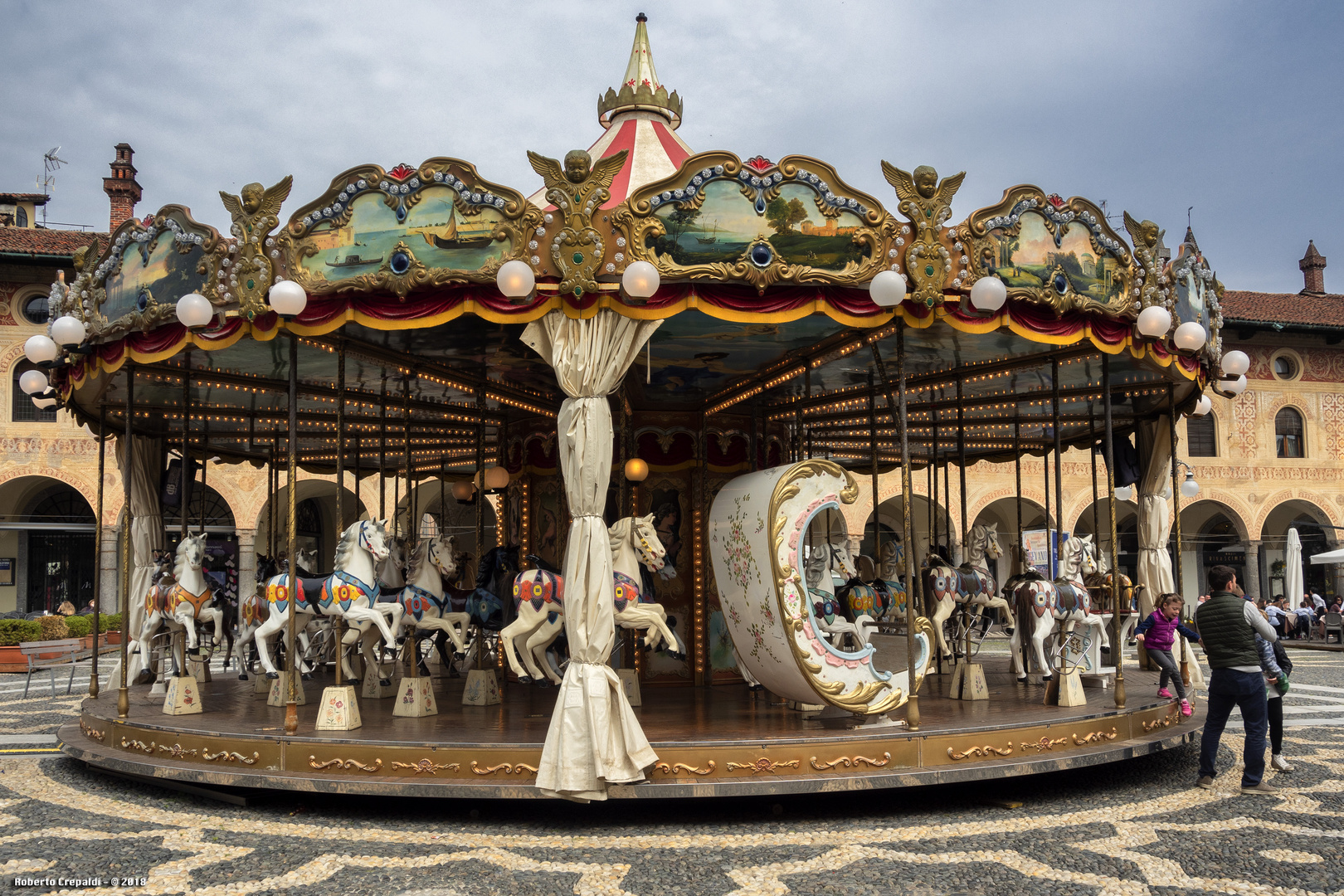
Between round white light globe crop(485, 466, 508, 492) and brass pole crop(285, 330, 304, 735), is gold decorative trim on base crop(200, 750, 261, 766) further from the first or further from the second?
round white light globe crop(485, 466, 508, 492)

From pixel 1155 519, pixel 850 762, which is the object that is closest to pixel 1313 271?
pixel 1155 519

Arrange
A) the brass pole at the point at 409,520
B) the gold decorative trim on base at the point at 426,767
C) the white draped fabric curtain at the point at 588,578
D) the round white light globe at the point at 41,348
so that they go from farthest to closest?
the brass pole at the point at 409,520 < the round white light globe at the point at 41,348 < the gold decorative trim on base at the point at 426,767 < the white draped fabric curtain at the point at 588,578

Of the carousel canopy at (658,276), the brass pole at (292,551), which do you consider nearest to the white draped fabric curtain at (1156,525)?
the carousel canopy at (658,276)

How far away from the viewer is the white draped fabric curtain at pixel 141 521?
1201cm

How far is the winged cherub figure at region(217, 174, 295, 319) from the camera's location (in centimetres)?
785

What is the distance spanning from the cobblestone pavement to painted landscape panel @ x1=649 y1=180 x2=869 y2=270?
3854mm

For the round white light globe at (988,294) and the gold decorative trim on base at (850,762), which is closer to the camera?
the gold decorative trim on base at (850,762)

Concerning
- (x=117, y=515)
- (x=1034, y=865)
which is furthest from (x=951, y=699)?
(x=117, y=515)

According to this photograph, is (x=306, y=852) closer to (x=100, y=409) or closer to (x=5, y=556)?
(x=100, y=409)

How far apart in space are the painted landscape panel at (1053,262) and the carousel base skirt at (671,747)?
3.29m

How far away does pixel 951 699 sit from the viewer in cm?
988

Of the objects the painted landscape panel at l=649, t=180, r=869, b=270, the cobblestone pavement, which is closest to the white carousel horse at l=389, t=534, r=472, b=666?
the cobblestone pavement

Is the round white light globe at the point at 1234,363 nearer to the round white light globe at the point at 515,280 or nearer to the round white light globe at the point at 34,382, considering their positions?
the round white light globe at the point at 515,280

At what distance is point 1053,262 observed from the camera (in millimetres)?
8195
